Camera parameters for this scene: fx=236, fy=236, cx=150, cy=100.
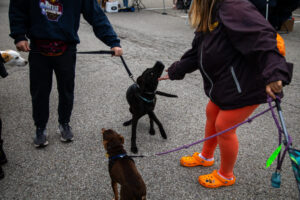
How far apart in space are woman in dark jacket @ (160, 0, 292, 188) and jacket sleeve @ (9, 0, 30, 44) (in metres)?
1.44

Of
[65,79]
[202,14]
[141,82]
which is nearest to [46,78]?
[65,79]

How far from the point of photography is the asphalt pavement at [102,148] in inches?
85.1

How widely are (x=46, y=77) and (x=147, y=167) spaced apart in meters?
1.37

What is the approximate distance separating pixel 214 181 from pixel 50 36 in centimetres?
199

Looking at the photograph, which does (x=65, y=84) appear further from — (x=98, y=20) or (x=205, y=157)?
(x=205, y=157)

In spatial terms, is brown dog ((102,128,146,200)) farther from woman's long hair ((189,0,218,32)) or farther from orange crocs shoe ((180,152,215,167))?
woman's long hair ((189,0,218,32))

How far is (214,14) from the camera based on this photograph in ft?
5.32

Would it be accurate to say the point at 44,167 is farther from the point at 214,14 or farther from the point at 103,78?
the point at 103,78

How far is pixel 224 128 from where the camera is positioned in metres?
1.84

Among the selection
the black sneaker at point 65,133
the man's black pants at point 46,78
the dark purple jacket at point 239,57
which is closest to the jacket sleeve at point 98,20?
the man's black pants at point 46,78

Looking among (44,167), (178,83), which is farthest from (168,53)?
(44,167)

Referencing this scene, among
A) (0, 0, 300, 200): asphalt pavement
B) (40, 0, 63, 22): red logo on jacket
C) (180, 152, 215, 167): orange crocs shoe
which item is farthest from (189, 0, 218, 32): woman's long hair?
(0, 0, 300, 200): asphalt pavement

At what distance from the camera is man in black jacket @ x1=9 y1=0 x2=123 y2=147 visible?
2088 mm

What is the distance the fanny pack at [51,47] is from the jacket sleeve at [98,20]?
384 mm
